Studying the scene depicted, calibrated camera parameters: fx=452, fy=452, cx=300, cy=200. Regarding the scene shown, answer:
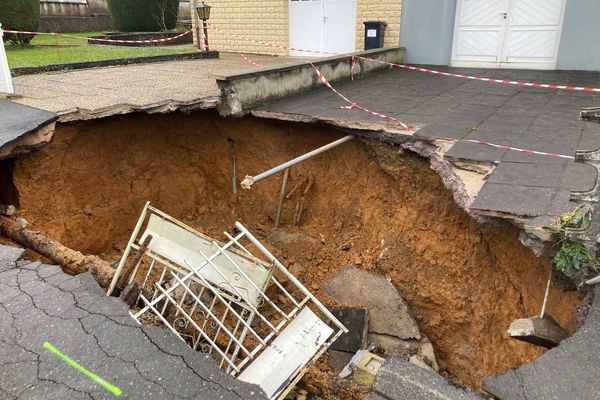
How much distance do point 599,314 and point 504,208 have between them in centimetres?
92

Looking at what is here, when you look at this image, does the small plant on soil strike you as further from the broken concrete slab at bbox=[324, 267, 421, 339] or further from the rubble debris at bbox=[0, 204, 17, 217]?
the rubble debris at bbox=[0, 204, 17, 217]

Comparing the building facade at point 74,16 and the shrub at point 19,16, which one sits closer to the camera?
the shrub at point 19,16

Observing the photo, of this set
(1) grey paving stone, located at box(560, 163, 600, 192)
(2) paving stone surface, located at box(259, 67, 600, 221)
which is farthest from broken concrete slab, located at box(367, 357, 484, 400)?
(1) grey paving stone, located at box(560, 163, 600, 192)

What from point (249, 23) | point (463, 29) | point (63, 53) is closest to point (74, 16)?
point (63, 53)

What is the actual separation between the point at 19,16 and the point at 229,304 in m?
13.4

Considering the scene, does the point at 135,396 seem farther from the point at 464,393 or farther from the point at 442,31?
the point at 442,31

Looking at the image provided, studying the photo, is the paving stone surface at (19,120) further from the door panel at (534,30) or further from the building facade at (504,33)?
the door panel at (534,30)

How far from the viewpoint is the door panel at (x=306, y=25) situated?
11.1 meters

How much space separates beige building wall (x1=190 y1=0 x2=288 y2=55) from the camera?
38.0 ft

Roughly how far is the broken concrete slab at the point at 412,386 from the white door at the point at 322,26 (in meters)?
9.11

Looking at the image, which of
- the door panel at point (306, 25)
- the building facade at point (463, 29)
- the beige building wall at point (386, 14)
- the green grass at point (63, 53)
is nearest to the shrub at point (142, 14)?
the green grass at point (63, 53)

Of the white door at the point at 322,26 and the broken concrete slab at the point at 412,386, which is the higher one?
the white door at the point at 322,26

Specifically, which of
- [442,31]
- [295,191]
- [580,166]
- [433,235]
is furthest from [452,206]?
[442,31]

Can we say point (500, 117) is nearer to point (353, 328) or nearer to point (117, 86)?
point (353, 328)
